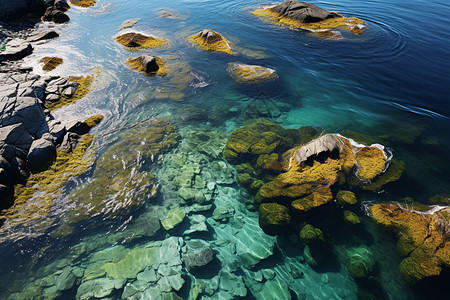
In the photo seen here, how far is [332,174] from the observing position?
898 cm

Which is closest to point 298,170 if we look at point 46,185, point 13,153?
point 46,185

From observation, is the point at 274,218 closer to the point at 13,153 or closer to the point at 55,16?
the point at 13,153

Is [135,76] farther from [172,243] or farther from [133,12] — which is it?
[133,12]

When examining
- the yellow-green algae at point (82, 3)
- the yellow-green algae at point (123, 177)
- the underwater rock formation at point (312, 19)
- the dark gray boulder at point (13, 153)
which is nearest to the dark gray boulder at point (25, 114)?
the dark gray boulder at point (13, 153)

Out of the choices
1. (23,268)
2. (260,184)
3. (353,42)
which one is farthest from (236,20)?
(23,268)

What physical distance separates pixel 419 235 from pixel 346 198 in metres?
2.43

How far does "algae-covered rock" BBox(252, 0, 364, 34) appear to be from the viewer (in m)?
21.5

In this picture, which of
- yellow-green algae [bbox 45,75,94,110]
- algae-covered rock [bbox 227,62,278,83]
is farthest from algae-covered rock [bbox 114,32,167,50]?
algae-covered rock [bbox 227,62,278,83]

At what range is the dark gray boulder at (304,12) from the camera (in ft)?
72.6

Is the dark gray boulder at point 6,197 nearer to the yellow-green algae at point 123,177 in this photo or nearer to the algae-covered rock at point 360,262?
the yellow-green algae at point 123,177

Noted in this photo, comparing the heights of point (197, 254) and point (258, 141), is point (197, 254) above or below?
below

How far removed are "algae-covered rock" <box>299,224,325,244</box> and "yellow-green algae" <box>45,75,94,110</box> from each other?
51.4ft

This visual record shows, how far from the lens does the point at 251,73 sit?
16.1 m

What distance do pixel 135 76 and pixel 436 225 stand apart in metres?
19.5
